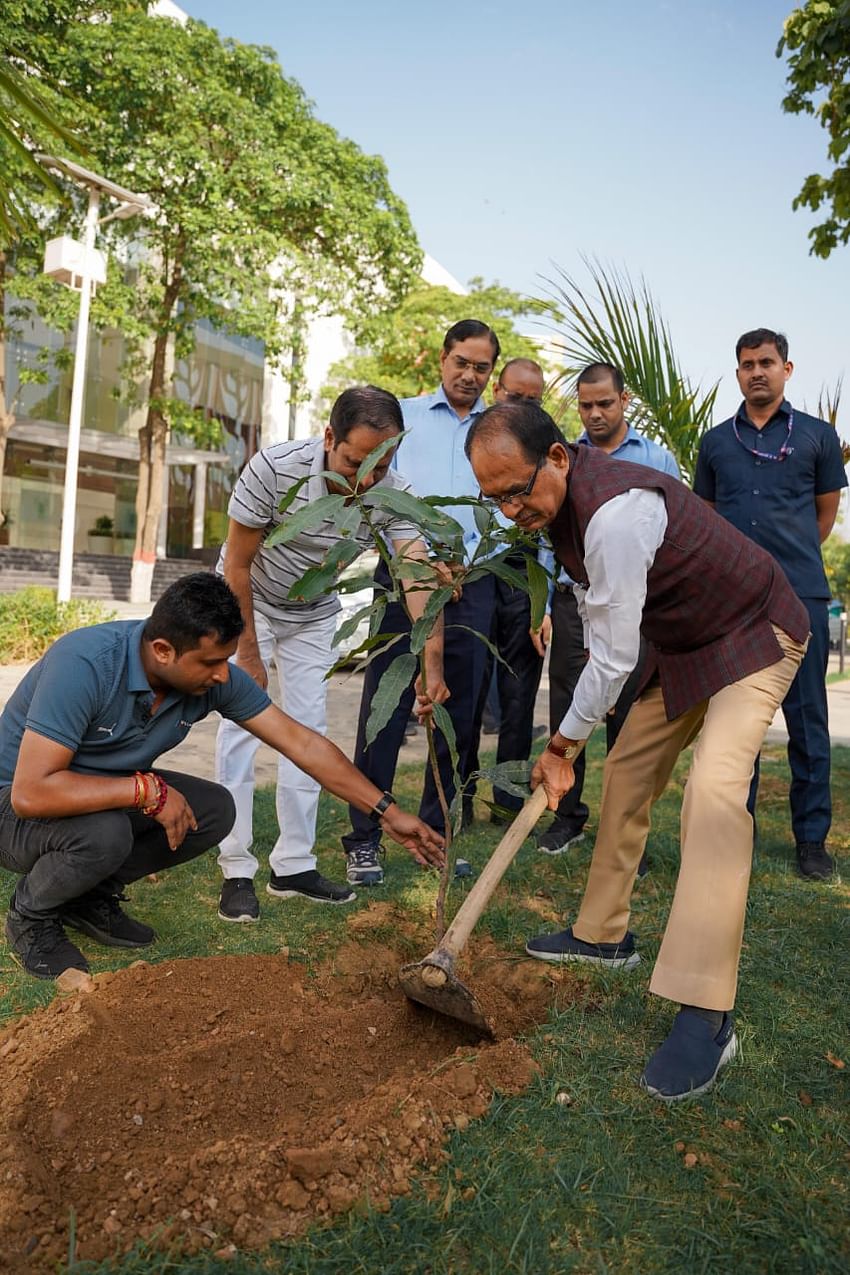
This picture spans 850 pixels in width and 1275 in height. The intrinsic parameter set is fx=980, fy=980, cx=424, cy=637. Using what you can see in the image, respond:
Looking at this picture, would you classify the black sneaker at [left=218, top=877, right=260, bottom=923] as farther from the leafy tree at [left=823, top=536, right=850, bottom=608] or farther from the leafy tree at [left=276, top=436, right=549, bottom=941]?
the leafy tree at [left=823, top=536, right=850, bottom=608]

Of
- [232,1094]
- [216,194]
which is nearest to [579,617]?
[232,1094]

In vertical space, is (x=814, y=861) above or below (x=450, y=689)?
below

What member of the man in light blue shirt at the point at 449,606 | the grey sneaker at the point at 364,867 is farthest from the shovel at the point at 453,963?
the man in light blue shirt at the point at 449,606

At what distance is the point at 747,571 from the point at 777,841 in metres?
2.36

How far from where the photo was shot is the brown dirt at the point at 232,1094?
1.76 m

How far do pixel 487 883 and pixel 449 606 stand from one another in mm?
1630

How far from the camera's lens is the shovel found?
238 centimetres

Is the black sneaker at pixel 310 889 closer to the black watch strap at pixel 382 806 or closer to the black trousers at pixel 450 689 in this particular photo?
the black trousers at pixel 450 689

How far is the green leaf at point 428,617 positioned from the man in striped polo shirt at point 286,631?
66cm

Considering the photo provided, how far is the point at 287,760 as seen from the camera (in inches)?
134

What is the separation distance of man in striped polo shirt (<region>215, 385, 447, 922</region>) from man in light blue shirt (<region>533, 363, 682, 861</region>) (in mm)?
1026

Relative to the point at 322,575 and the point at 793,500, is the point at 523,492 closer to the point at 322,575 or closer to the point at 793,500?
the point at 322,575

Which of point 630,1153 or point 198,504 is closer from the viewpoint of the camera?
point 630,1153

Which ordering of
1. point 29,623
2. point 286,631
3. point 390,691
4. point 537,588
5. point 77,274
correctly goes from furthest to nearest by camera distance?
1. point 77,274
2. point 29,623
3. point 286,631
4. point 537,588
5. point 390,691
